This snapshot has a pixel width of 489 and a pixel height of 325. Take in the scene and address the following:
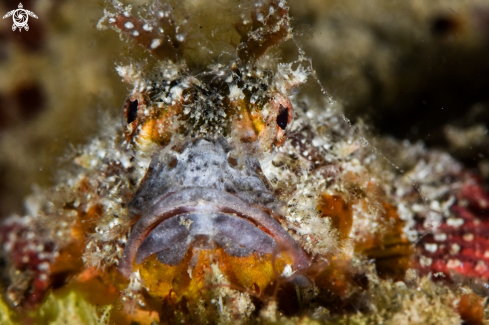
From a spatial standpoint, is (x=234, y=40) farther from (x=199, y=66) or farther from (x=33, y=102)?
(x=33, y=102)

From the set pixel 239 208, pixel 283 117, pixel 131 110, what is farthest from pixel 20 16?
pixel 239 208

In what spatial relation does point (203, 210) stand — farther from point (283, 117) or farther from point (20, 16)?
point (20, 16)

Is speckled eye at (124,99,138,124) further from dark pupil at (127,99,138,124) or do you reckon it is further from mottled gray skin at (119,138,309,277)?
mottled gray skin at (119,138,309,277)

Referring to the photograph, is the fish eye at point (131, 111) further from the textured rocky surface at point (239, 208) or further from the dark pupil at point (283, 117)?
the dark pupil at point (283, 117)

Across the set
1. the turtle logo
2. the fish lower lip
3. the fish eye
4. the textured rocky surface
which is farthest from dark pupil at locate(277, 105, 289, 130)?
the turtle logo

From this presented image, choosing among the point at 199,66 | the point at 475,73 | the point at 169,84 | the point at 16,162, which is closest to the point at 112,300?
the point at 169,84

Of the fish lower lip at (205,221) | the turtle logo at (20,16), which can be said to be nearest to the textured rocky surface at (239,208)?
the fish lower lip at (205,221)
